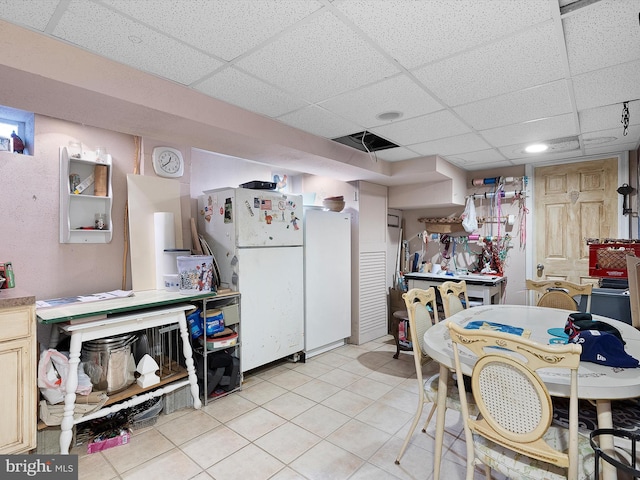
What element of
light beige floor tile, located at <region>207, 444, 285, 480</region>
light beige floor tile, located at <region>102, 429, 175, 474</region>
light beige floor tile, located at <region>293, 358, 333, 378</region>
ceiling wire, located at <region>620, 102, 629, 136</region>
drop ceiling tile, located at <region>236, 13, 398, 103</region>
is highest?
drop ceiling tile, located at <region>236, 13, 398, 103</region>

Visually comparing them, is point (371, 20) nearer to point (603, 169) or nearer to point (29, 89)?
point (29, 89)

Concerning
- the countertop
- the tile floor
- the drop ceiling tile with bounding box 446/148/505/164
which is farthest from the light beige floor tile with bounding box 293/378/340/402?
the drop ceiling tile with bounding box 446/148/505/164

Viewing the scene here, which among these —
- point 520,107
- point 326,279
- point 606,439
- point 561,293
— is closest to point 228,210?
point 326,279

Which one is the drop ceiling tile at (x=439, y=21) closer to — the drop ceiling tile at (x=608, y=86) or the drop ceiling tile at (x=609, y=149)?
the drop ceiling tile at (x=608, y=86)

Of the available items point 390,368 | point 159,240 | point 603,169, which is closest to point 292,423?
point 390,368

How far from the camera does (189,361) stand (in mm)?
2590

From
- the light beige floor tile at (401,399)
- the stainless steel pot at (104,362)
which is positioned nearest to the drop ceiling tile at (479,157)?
the light beige floor tile at (401,399)

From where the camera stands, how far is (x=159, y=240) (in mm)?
2850

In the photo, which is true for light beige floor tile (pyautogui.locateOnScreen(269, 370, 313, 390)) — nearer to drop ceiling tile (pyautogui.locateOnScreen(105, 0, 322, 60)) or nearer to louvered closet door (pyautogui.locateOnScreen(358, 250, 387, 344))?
louvered closet door (pyautogui.locateOnScreen(358, 250, 387, 344))

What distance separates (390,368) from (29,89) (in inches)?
139

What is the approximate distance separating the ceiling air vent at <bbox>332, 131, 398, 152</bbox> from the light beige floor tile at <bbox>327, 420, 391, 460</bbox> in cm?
237

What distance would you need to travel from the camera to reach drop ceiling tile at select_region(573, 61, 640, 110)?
187 centimetres

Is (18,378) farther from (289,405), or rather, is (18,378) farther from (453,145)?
(453,145)

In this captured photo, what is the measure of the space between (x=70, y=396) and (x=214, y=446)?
0.92 m
